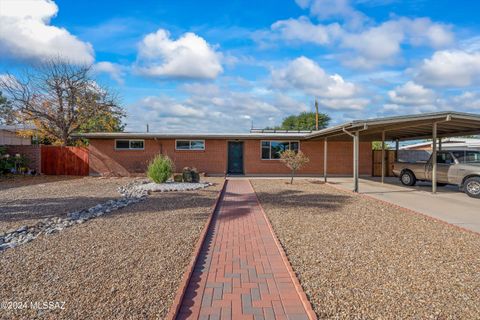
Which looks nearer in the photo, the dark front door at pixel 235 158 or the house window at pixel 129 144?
the house window at pixel 129 144

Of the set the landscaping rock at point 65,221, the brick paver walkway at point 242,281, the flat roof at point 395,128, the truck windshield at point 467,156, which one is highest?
the flat roof at point 395,128

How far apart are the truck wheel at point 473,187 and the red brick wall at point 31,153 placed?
2110cm

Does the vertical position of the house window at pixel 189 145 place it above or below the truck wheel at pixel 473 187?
above

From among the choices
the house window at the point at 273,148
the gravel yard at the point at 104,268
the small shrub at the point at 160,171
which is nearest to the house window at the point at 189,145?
the house window at the point at 273,148

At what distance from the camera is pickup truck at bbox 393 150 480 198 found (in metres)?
10.7

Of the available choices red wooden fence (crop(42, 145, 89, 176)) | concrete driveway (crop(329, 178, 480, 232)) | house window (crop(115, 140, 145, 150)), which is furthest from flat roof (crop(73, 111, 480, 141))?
concrete driveway (crop(329, 178, 480, 232))

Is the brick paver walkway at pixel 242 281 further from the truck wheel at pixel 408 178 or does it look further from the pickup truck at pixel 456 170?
the truck wheel at pixel 408 178

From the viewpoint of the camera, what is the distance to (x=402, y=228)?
244 inches

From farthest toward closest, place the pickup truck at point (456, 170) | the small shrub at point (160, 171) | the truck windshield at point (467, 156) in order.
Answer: the small shrub at point (160, 171) → the truck windshield at point (467, 156) → the pickup truck at point (456, 170)

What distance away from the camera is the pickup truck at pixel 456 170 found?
10.7m

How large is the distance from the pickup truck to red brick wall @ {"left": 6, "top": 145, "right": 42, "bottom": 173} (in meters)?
19.8

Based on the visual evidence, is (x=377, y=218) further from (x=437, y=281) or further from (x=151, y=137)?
(x=151, y=137)

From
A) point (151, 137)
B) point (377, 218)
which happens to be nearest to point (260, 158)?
point (151, 137)

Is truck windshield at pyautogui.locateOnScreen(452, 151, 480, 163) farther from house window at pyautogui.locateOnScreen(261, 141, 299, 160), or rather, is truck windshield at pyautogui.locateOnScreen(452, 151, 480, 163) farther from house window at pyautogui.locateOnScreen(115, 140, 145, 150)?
house window at pyautogui.locateOnScreen(115, 140, 145, 150)
